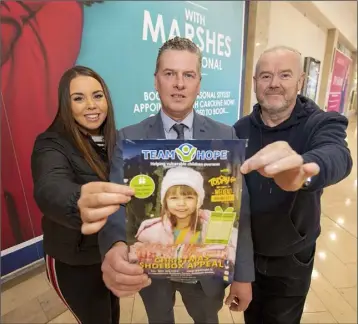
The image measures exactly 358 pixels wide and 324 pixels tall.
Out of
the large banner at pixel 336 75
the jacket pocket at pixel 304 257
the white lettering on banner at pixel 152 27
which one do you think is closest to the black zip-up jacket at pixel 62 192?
the jacket pocket at pixel 304 257

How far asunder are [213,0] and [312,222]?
2.11 meters

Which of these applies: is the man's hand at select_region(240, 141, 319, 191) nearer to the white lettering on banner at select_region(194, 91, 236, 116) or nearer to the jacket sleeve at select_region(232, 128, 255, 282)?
the jacket sleeve at select_region(232, 128, 255, 282)

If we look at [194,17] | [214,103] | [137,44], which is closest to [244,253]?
→ [137,44]

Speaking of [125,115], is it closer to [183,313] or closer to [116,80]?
[116,80]

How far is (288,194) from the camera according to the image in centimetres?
85

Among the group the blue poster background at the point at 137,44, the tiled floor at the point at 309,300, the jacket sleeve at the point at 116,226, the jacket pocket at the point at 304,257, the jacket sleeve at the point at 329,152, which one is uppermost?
the blue poster background at the point at 137,44

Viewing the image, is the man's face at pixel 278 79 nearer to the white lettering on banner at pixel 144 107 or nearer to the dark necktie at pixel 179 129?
the dark necktie at pixel 179 129

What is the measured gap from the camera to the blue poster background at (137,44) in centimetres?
161

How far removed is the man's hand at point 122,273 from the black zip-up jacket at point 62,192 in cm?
12

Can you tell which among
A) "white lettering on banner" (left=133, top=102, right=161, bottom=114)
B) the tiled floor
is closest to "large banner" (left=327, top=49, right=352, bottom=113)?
the tiled floor

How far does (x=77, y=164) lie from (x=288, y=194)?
68 centimetres

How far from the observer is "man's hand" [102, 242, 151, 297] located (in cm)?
63

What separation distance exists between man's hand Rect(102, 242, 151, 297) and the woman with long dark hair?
0.49ft

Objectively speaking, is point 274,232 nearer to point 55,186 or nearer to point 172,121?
point 172,121
